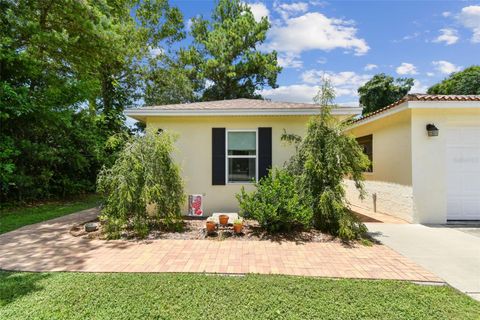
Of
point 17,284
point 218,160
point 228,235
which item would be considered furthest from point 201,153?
point 17,284

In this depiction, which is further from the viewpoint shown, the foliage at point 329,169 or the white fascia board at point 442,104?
the white fascia board at point 442,104

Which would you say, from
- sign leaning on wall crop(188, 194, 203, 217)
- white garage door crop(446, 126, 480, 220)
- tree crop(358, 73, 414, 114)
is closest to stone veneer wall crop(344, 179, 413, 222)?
white garage door crop(446, 126, 480, 220)

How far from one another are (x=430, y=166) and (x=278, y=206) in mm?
4929

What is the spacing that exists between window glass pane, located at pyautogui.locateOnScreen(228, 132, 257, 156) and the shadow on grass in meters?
5.50

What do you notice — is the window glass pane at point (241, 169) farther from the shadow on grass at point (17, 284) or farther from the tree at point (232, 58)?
the tree at point (232, 58)

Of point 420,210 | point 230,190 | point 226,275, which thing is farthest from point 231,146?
point 420,210

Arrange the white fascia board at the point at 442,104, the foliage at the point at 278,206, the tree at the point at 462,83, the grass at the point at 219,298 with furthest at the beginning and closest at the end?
the tree at the point at 462,83 < the white fascia board at the point at 442,104 < the foliage at the point at 278,206 < the grass at the point at 219,298

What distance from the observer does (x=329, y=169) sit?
598 cm

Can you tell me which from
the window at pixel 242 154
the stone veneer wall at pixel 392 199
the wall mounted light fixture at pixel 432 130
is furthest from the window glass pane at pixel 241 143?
the wall mounted light fixture at pixel 432 130

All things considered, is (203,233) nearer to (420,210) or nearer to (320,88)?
(320,88)

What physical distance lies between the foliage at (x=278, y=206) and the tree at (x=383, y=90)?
83.4 ft

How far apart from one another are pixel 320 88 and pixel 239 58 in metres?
20.3

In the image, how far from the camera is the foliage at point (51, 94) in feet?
30.0

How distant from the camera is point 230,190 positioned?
812 cm
